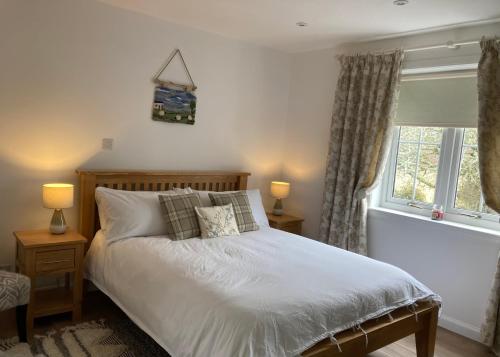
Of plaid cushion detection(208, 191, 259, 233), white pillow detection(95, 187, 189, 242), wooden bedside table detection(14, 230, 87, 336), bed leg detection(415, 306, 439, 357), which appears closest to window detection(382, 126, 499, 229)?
bed leg detection(415, 306, 439, 357)

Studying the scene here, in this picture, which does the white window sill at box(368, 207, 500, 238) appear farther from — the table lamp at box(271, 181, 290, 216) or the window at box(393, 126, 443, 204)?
the table lamp at box(271, 181, 290, 216)

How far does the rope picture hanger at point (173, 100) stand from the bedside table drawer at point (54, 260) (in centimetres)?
139

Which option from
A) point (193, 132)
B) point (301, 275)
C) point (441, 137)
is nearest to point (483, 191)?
point (441, 137)

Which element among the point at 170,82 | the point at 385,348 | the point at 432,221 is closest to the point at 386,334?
the point at 385,348

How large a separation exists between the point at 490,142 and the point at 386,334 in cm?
163

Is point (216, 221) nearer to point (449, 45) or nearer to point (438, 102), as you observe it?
point (438, 102)

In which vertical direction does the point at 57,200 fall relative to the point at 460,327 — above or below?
above

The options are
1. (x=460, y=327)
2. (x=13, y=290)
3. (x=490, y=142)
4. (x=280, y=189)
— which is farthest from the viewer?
(x=280, y=189)

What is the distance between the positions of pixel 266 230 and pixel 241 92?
150 centimetres

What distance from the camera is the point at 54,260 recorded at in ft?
8.89

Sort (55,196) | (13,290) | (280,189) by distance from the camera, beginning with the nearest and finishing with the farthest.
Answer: (13,290), (55,196), (280,189)

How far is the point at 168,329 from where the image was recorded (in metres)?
2.08

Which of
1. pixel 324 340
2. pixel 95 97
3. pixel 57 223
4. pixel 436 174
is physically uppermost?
pixel 95 97

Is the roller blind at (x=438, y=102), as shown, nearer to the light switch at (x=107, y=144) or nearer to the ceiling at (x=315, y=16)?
the ceiling at (x=315, y=16)
